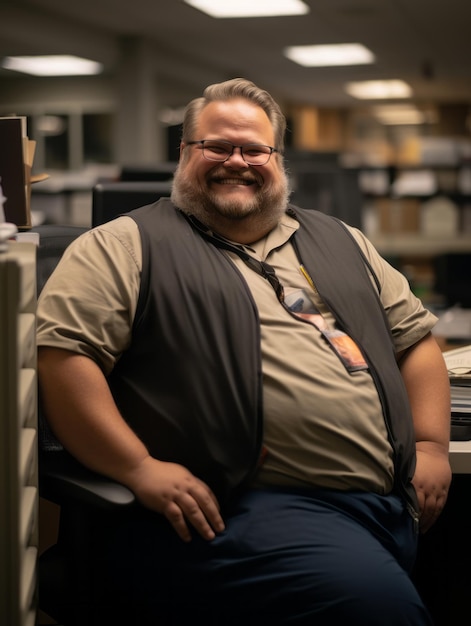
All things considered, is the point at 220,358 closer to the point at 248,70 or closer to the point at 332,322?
the point at 332,322

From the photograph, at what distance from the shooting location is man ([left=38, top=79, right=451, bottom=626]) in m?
1.44

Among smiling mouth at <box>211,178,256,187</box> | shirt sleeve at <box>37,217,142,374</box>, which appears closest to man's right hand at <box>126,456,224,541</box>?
shirt sleeve at <box>37,217,142,374</box>

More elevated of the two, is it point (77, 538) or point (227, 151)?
point (227, 151)

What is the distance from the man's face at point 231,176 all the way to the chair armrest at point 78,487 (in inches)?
23.6

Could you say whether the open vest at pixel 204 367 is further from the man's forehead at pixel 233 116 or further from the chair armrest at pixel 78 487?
the man's forehead at pixel 233 116

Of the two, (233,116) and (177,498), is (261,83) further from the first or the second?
(177,498)

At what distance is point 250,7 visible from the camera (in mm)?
7285

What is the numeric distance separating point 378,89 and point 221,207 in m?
11.1

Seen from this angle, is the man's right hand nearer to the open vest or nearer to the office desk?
the open vest

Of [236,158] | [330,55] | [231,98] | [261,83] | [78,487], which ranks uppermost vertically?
[330,55]

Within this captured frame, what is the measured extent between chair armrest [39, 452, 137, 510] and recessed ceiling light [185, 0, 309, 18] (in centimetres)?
612

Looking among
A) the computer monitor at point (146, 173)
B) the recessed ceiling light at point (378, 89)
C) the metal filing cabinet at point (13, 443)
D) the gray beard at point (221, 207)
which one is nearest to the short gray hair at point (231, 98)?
the gray beard at point (221, 207)

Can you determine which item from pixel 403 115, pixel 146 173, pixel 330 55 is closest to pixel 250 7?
pixel 330 55

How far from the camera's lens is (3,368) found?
4.09ft
